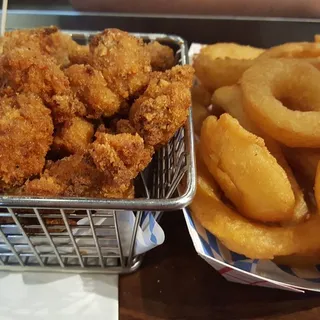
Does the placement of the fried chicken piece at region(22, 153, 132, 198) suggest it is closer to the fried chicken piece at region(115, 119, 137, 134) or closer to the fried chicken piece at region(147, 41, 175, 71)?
the fried chicken piece at region(115, 119, 137, 134)

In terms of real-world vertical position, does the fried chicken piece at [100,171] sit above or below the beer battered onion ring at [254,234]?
above

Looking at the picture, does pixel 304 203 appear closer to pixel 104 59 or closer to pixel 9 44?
pixel 104 59

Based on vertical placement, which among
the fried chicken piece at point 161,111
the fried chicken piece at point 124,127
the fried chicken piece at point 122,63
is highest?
the fried chicken piece at point 122,63

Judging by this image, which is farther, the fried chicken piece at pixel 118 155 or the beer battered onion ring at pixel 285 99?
the beer battered onion ring at pixel 285 99

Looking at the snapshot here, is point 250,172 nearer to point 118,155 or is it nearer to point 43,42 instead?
point 118,155

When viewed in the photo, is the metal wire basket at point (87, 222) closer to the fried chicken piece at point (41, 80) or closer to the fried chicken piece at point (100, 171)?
the fried chicken piece at point (100, 171)

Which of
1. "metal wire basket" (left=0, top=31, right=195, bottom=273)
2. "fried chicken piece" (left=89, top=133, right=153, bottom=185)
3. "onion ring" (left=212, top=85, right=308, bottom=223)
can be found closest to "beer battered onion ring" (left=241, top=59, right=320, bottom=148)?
"onion ring" (left=212, top=85, right=308, bottom=223)

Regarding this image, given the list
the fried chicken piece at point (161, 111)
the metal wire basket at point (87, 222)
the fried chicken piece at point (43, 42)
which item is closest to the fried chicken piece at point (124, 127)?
the fried chicken piece at point (161, 111)
